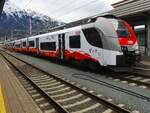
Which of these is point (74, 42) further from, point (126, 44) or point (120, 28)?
point (126, 44)

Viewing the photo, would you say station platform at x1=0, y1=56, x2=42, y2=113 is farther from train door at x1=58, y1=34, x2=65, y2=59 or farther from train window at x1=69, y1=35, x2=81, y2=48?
train door at x1=58, y1=34, x2=65, y2=59

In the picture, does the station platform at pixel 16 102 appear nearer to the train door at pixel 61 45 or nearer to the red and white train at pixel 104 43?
the red and white train at pixel 104 43

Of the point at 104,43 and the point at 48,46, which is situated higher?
the point at 104,43

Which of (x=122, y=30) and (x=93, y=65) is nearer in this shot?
(x=122, y=30)

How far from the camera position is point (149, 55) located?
26031 millimetres

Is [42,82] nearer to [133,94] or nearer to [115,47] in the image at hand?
[115,47]

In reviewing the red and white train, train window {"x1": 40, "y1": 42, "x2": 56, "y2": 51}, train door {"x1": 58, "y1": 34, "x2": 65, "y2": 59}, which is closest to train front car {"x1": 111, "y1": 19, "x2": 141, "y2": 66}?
the red and white train

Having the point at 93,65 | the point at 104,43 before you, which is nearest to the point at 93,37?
the point at 104,43

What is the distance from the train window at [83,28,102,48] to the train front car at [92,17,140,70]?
0.34m

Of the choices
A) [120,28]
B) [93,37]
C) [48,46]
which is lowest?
[48,46]

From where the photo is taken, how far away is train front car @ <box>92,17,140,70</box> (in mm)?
16094

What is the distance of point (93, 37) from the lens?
1764cm

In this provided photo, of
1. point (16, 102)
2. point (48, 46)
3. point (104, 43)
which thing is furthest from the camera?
point (48, 46)

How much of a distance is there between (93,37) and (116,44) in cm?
184
